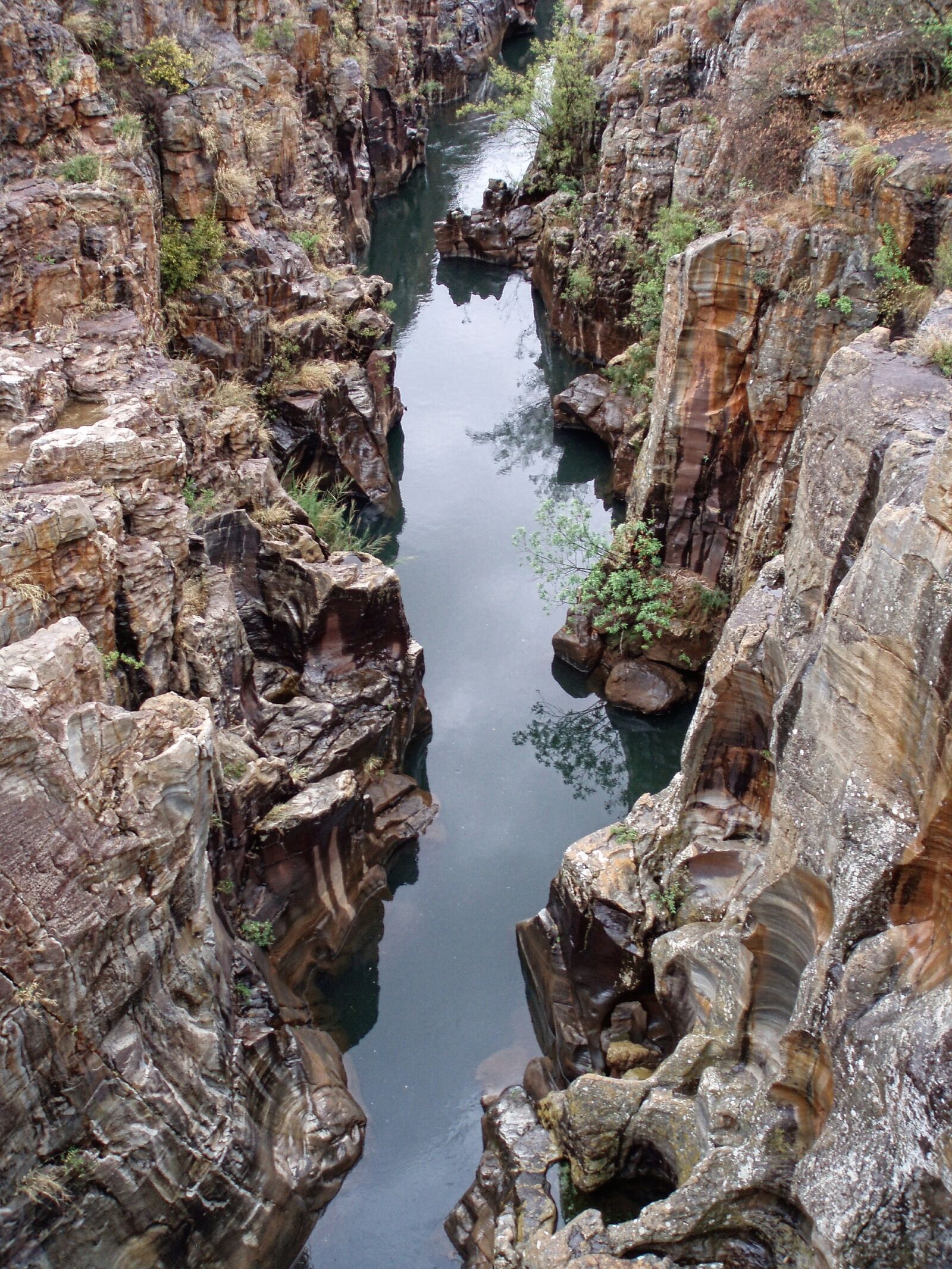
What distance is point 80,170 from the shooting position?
1612 cm

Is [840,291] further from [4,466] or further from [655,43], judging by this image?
[655,43]

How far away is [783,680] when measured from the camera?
9961mm

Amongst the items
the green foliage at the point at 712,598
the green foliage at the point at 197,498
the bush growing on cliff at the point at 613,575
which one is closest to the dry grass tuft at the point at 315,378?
the bush growing on cliff at the point at 613,575

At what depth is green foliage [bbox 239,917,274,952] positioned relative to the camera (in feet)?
41.3

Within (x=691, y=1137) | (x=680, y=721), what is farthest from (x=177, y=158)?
(x=691, y=1137)

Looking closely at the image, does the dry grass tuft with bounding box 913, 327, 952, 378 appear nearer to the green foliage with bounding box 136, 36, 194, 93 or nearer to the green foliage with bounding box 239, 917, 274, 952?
the green foliage with bounding box 239, 917, 274, 952

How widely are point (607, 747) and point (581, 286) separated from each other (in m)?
13.3

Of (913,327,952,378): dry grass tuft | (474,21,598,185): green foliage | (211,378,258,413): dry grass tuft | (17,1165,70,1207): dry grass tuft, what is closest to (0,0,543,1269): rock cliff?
(17,1165,70,1207): dry grass tuft

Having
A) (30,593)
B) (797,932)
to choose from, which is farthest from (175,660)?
(797,932)

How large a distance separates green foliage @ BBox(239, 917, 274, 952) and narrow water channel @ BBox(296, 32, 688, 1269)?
5.94ft

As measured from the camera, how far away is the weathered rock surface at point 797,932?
674 cm

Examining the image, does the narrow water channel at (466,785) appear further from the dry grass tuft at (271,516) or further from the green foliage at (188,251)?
the green foliage at (188,251)

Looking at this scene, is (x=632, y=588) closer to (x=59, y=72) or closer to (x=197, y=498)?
(x=197, y=498)

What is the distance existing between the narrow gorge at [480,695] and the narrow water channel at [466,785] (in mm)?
78
